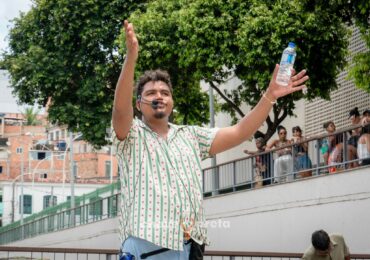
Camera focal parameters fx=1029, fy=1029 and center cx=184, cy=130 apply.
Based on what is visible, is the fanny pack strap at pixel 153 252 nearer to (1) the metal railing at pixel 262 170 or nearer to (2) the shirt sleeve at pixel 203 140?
(2) the shirt sleeve at pixel 203 140

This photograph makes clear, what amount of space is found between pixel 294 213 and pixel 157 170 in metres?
16.7

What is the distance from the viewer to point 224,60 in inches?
1153

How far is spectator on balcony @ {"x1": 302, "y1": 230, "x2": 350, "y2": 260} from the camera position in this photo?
1273 cm

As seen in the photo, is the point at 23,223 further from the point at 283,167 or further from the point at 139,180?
the point at 139,180

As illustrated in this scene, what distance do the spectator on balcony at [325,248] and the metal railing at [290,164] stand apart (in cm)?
547

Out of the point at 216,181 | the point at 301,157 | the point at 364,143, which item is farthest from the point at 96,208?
the point at 364,143

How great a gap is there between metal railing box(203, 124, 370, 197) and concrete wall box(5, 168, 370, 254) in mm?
199

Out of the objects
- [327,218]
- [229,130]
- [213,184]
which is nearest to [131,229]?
[229,130]

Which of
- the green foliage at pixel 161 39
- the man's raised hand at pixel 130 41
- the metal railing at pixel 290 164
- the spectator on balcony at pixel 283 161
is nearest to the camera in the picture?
the man's raised hand at pixel 130 41

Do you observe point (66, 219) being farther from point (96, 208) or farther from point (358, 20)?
point (358, 20)

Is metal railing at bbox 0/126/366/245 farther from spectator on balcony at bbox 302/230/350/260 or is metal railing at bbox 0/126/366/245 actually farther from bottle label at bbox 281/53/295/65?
bottle label at bbox 281/53/295/65

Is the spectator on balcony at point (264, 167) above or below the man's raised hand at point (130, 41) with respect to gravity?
above

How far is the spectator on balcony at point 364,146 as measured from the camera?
1812cm

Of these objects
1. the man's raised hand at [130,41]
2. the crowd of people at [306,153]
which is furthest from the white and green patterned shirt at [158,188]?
the crowd of people at [306,153]
